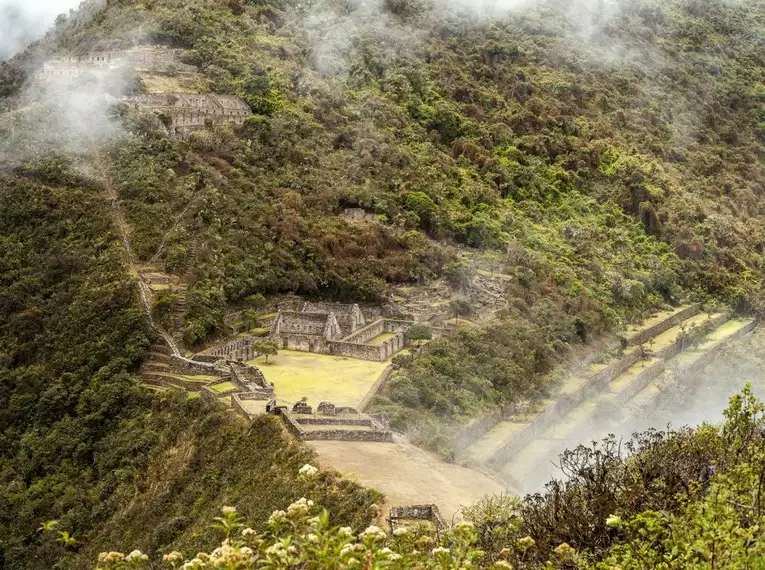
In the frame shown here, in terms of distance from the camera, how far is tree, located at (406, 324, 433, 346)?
128 ft

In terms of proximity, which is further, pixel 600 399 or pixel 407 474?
pixel 600 399

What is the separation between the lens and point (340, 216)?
157 feet

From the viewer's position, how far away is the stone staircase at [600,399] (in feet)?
107

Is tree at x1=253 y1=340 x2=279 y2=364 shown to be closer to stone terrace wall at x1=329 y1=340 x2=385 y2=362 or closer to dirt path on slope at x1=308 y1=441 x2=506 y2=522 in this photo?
stone terrace wall at x1=329 y1=340 x2=385 y2=362

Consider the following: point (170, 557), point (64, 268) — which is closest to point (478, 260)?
point (64, 268)

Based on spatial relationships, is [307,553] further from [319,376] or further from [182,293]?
[182,293]

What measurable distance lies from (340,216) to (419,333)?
11.0 m

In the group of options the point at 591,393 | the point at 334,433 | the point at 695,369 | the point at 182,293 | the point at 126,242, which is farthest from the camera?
the point at 695,369

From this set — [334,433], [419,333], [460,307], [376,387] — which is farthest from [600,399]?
[334,433]

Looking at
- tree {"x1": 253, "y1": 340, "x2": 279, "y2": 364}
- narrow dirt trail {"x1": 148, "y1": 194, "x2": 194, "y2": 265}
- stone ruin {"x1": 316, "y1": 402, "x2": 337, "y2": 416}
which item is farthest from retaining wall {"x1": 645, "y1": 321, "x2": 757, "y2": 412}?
narrow dirt trail {"x1": 148, "y1": 194, "x2": 194, "y2": 265}

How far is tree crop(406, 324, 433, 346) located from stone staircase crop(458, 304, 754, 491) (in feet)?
17.2

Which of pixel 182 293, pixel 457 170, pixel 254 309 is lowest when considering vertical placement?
pixel 254 309

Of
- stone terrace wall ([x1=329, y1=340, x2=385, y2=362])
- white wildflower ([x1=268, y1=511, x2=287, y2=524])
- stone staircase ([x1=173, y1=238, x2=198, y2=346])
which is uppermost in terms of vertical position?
white wildflower ([x1=268, y1=511, x2=287, y2=524])

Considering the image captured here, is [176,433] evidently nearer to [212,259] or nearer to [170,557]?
[212,259]
